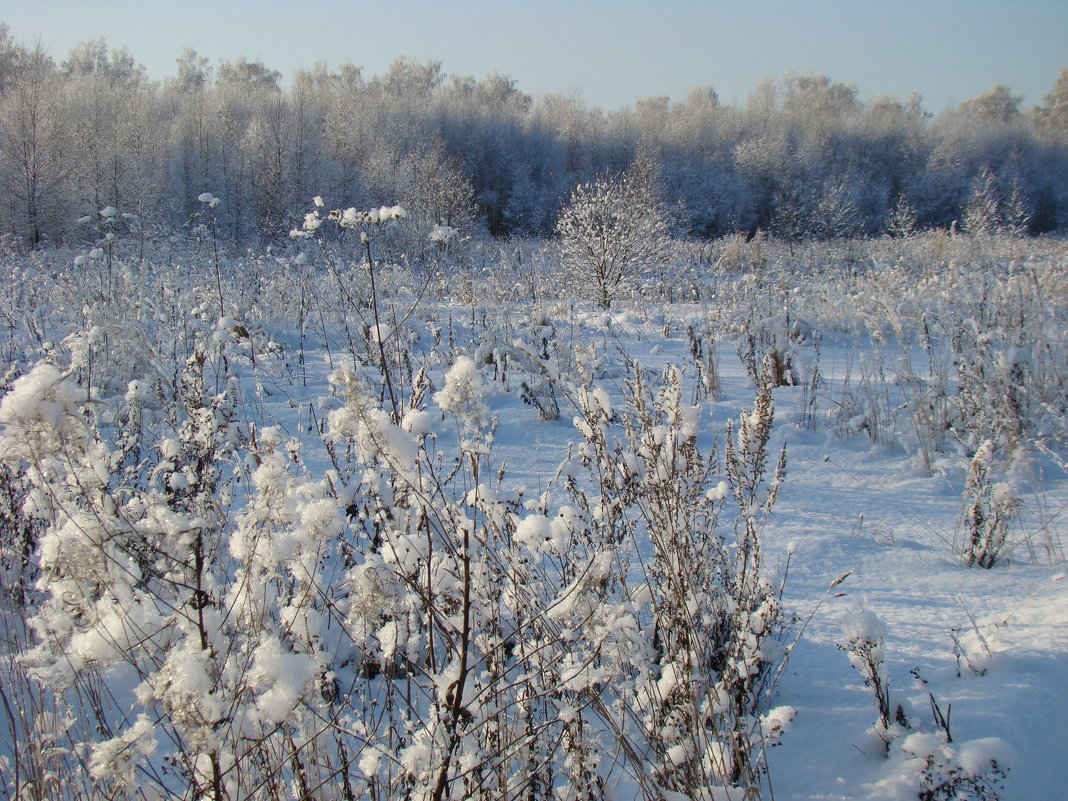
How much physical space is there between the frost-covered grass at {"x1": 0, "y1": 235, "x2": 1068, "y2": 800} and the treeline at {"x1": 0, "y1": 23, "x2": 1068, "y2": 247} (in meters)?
13.8

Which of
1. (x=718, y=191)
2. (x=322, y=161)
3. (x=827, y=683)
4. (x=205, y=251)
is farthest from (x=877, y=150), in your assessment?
(x=827, y=683)

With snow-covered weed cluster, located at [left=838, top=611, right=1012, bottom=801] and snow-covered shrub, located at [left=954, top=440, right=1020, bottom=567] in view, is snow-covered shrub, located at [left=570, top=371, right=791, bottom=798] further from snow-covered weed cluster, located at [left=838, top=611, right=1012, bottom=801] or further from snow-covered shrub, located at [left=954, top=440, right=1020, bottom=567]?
snow-covered shrub, located at [left=954, top=440, right=1020, bottom=567]

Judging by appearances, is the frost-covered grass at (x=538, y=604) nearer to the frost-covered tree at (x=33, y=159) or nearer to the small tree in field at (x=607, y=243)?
the small tree in field at (x=607, y=243)

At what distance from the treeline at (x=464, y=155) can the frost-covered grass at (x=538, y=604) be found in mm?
13821

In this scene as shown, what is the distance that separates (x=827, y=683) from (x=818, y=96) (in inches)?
2166

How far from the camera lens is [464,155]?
3047 centimetres

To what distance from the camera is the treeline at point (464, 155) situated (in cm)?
1914

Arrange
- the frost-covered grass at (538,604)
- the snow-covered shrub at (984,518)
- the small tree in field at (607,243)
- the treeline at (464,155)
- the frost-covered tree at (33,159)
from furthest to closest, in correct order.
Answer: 1. the treeline at (464,155)
2. the frost-covered tree at (33,159)
3. the small tree in field at (607,243)
4. the snow-covered shrub at (984,518)
5. the frost-covered grass at (538,604)

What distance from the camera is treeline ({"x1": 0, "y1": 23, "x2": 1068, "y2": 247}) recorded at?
1914 cm

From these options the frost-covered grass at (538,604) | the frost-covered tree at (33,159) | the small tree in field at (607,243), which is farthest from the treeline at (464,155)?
the frost-covered grass at (538,604)

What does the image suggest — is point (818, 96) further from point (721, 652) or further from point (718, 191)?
point (721, 652)

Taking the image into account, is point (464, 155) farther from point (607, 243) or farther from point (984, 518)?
point (984, 518)

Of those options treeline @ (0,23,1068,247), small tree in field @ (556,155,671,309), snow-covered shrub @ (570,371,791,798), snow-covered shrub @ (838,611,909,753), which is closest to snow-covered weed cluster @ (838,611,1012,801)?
snow-covered shrub @ (838,611,909,753)

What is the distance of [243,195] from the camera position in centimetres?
2272
